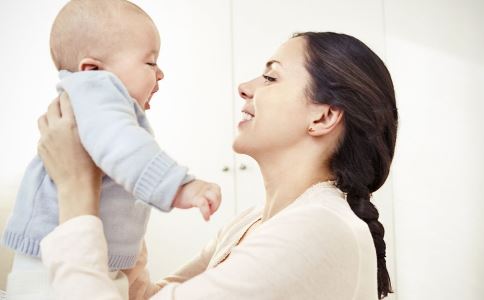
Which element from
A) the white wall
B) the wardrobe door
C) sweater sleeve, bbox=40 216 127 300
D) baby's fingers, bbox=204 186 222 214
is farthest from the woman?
the white wall

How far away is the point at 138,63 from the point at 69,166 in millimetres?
262

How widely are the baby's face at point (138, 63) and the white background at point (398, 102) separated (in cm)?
195

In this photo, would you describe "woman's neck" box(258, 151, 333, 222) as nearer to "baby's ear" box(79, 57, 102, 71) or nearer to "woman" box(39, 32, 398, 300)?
"woman" box(39, 32, 398, 300)

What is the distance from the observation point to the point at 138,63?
997 mm

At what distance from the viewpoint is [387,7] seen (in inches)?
114

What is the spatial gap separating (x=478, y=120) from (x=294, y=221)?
233 cm

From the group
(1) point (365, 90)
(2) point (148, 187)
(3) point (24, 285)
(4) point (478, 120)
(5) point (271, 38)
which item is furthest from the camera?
(5) point (271, 38)

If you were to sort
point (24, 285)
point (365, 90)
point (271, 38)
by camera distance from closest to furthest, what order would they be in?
1. point (24, 285)
2. point (365, 90)
3. point (271, 38)

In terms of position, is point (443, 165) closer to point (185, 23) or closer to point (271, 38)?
point (271, 38)

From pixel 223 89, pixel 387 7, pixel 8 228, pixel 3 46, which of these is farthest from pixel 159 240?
pixel 8 228

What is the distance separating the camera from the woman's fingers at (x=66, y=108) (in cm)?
89

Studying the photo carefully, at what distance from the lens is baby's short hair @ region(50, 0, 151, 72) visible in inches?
38.4

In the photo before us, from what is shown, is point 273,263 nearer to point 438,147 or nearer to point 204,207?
point 204,207

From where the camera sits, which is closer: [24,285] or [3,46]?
[24,285]
